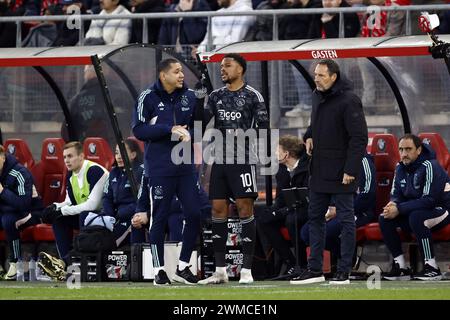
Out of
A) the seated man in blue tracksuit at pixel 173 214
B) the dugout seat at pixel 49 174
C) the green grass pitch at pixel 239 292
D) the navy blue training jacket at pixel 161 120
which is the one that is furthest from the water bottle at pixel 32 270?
the navy blue training jacket at pixel 161 120

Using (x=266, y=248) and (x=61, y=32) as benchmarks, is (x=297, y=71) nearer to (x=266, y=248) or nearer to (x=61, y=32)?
(x=266, y=248)

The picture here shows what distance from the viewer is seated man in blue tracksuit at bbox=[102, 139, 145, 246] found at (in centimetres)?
1617

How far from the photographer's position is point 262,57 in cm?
1612

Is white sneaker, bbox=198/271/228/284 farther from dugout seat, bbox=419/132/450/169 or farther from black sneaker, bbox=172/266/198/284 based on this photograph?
dugout seat, bbox=419/132/450/169

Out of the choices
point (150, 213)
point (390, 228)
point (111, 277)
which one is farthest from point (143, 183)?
point (390, 228)

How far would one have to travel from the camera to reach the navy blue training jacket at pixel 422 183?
15.1 metres

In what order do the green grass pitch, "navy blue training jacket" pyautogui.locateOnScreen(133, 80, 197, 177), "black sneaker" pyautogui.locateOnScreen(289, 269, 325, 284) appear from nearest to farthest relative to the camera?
the green grass pitch < "black sneaker" pyautogui.locateOnScreen(289, 269, 325, 284) < "navy blue training jacket" pyautogui.locateOnScreen(133, 80, 197, 177)

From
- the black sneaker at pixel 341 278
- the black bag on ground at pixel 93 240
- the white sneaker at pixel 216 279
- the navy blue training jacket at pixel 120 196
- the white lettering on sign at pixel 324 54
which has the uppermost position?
the white lettering on sign at pixel 324 54

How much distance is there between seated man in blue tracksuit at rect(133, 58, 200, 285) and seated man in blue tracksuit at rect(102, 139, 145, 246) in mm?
1957

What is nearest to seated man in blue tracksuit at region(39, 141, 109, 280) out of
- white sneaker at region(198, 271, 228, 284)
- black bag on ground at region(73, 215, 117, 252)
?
black bag on ground at region(73, 215, 117, 252)

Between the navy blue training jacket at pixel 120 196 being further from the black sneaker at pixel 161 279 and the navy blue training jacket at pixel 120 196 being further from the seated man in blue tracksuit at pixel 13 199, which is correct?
the black sneaker at pixel 161 279

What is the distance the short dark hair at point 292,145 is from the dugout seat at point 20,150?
3.49 metres

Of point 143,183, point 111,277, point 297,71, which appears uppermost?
point 297,71
